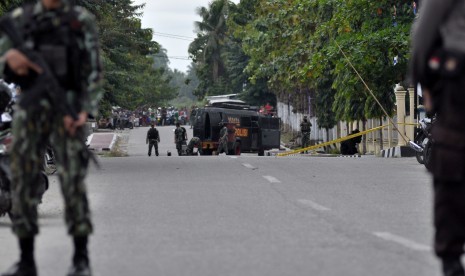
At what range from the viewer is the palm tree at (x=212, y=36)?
135m

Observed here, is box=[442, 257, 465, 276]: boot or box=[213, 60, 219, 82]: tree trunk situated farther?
box=[213, 60, 219, 82]: tree trunk

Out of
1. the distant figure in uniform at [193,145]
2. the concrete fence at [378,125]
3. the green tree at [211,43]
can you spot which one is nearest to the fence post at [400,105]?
the concrete fence at [378,125]

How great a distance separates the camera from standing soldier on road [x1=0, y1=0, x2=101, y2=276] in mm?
7527

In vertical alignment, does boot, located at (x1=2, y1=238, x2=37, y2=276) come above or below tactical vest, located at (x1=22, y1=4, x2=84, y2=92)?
below

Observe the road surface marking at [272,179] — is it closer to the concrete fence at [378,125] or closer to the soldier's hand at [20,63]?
the soldier's hand at [20,63]

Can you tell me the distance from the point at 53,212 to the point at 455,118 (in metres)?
9.40

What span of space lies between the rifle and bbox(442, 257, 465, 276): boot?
2330 mm

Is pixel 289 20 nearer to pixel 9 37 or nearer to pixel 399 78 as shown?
pixel 399 78

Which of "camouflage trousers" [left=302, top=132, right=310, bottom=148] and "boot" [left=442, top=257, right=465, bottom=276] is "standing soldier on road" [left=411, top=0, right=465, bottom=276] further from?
"camouflage trousers" [left=302, top=132, right=310, bottom=148]

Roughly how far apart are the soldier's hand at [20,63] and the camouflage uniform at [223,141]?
45472mm

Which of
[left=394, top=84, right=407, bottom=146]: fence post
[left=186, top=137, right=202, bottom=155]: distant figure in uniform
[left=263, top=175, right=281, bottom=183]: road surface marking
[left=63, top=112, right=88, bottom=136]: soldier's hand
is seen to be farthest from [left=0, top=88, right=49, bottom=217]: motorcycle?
[left=186, top=137, right=202, bottom=155]: distant figure in uniform

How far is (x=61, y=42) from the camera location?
7.70 meters

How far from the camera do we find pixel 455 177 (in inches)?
248

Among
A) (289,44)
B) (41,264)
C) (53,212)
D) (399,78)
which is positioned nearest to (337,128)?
(289,44)
